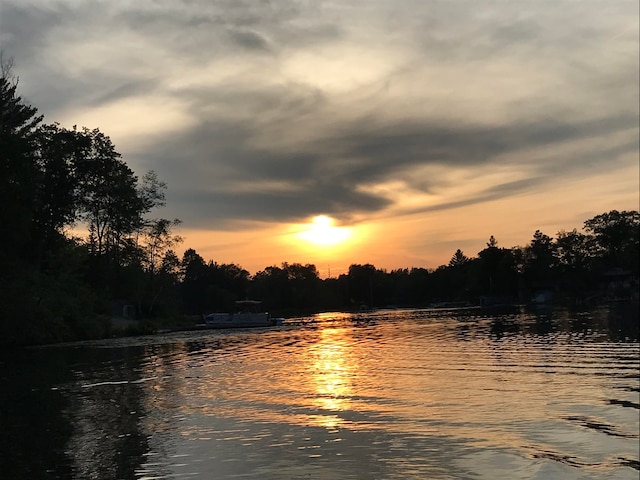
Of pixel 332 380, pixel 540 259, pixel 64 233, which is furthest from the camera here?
pixel 540 259

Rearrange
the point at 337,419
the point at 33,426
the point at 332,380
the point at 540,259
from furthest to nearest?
the point at 540,259 < the point at 332,380 < the point at 337,419 < the point at 33,426

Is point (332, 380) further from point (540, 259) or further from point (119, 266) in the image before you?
point (540, 259)

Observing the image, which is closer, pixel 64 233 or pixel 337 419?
pixel 337 419

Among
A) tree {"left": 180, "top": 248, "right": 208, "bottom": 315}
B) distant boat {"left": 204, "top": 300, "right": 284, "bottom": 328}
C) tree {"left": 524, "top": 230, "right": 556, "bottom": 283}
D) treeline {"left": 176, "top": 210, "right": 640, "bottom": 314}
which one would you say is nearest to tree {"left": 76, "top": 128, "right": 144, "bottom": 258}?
distant boat {"left": 204, "top": 300, "right": 284, "bottom": 328}

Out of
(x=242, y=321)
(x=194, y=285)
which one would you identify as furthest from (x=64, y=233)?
(x=194, y=285)

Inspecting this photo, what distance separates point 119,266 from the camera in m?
83.5

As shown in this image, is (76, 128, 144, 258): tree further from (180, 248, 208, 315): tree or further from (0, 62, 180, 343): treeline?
(180, 248, 208, 315): tree

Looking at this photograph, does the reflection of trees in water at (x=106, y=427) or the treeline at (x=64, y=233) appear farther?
the treeline at (x=64, y=233)

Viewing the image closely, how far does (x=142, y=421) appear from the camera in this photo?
15562mm

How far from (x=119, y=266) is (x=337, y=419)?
73586 millimetres

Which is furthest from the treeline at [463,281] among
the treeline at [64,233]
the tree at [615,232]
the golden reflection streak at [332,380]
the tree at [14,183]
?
the golden reflection streak at [332,380]

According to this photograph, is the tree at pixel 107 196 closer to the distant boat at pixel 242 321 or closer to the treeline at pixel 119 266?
the treeline at pixel 119 266

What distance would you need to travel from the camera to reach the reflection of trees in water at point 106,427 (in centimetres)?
1127

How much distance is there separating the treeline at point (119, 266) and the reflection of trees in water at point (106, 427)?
85.6 feet
